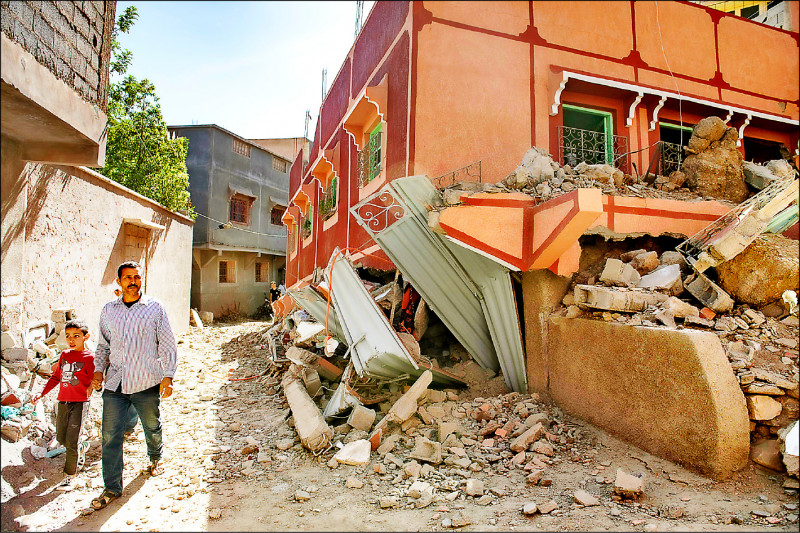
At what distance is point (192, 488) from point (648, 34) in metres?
8.09

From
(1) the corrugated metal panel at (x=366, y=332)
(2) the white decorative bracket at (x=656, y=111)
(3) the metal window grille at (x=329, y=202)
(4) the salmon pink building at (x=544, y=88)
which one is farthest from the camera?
(3) the metal window grille at (x=329, y=202)

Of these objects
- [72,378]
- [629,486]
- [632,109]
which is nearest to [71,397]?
[72,378]

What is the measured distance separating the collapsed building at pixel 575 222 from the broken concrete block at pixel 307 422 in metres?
0.08

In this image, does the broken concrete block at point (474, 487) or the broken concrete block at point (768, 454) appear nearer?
the broken concrete block at point (768, 454)

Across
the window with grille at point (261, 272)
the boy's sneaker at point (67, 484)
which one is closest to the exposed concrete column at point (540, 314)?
the boy's sneaker at point (67, 484)

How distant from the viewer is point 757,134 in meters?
8.05

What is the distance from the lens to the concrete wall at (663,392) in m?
2.88

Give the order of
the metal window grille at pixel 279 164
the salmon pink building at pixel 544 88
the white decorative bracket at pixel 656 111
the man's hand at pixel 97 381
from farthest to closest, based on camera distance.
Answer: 1. the metal window grille at pixel 279 164
2. the white decorative bracket at pixel 656 111
3. the salmon pink building at pixel 544 88
4. the man's hand at pixel 97 381

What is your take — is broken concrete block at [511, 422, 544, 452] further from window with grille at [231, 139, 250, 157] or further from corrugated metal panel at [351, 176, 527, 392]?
window with grille at [231, 139, 250, 157]

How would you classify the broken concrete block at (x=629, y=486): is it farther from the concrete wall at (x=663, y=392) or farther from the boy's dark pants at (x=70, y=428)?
the boy's dark pants at (x=70, y=428)

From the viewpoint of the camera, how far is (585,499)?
287 cm

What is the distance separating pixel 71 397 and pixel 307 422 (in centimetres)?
186

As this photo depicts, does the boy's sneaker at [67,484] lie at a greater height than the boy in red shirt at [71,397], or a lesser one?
lesser

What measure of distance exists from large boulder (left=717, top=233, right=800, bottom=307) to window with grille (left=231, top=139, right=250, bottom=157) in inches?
758
